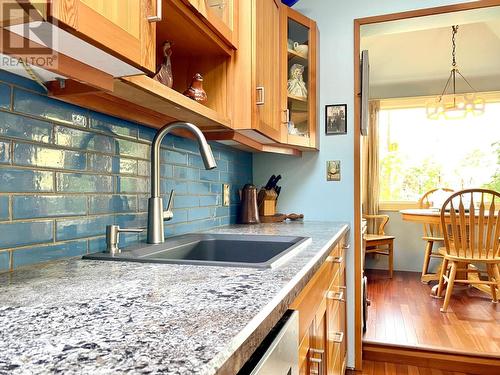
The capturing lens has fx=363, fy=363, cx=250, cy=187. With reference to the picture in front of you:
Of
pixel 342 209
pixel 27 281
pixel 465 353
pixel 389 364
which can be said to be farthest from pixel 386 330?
pixel 27 281

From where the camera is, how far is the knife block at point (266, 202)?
7.38 ft

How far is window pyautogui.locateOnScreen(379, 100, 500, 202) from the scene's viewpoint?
4.46 metres

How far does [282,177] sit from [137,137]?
1.24 meters

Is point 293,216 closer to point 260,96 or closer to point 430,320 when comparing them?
point 260,96

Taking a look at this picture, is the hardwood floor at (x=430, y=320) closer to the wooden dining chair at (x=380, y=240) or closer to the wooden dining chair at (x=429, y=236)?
the wooden dining chair at (x=429, y=236)

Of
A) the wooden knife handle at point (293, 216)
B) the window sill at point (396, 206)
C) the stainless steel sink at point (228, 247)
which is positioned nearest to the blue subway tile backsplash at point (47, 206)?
the stainless steel sink at point (228, 247)

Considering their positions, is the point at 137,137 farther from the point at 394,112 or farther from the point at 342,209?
the point at 394,112

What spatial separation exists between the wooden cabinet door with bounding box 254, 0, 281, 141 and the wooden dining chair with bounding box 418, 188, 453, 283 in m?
2.93

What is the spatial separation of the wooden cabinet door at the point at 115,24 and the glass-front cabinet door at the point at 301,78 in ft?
4.09

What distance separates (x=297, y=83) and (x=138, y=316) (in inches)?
72.8

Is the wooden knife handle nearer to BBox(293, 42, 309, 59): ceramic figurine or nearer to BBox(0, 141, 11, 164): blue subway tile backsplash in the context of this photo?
BBox(293, 42, 309, 59): ceramic figurine

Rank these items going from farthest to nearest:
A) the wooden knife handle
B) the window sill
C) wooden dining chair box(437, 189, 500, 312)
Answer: the window sill, wooden dining chair box(437, 189, 500, 312), the wooden knife handle

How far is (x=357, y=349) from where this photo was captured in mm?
2145

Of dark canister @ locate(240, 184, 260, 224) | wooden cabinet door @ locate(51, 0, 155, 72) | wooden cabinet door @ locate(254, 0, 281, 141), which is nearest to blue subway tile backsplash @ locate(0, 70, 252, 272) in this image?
wooden cabinet door @ locate(51, 0, 155, 72)
